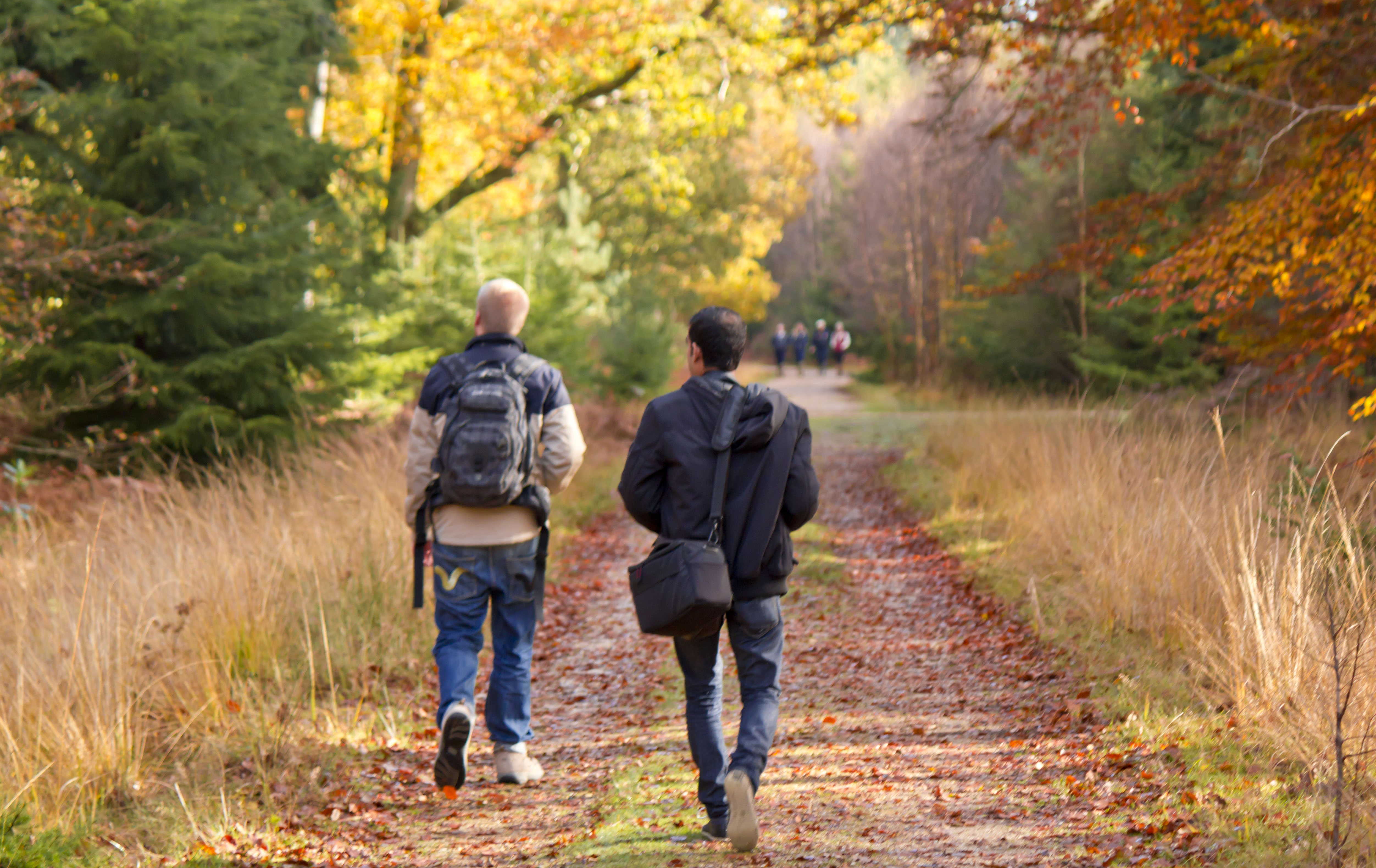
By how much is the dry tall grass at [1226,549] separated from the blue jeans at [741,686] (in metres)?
1.82

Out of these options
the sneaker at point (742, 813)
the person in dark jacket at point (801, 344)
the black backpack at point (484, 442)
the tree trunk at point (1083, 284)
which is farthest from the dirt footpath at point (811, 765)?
the person in dark jacket at point (801, 344)

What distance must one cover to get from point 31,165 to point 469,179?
27.8 feet

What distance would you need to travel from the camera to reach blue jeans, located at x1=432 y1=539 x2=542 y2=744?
4.71 meters

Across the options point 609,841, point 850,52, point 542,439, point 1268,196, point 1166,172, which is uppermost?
point 850,52

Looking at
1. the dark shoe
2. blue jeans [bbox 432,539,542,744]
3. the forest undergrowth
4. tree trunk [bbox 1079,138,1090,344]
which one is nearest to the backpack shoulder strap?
blue jeans [bbox 432,539,542,744]

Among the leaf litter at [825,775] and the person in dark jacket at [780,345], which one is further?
the person in dark jacket at [780,345]

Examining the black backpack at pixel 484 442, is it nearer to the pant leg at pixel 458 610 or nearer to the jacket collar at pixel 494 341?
the jacket collar at pixel 494 341

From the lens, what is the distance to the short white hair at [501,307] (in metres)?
4.78

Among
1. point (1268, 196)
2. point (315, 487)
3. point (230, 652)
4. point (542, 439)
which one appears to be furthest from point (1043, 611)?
point (315, 487)

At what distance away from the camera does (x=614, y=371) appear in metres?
19.1

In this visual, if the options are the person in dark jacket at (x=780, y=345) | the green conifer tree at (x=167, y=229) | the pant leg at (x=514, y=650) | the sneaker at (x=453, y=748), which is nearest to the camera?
the sneaker at (x=453, y=748)

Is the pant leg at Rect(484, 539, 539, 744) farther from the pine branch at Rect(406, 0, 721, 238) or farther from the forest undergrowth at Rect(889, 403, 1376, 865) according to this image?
the pine branch at Rect(406, 0, 721, 238)

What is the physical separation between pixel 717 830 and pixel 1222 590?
8.79 ft

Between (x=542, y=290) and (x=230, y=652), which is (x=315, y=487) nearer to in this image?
(x=230, y=652)
